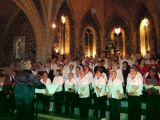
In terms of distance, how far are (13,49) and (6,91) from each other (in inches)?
447

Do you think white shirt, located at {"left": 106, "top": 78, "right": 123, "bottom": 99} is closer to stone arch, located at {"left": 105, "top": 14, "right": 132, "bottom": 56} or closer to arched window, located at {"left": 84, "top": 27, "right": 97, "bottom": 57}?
arched window, located at {"left": 84, "top": 27, "right": 97, "bottom": 57}

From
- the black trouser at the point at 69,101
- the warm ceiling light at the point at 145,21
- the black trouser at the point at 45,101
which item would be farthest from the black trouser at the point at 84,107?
the warm ceiling light at the point at 145,21

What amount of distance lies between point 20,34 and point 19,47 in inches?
37.7

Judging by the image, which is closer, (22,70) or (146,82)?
(22,70)

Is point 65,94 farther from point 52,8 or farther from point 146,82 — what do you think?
point 52,8

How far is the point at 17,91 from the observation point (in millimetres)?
7195

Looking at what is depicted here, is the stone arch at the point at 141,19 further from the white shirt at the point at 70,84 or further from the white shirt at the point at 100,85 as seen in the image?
the white shirt at the point at 100,85

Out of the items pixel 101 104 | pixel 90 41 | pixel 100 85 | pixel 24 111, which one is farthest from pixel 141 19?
pixel 24 111

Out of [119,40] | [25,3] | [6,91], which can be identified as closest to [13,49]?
[25,3]

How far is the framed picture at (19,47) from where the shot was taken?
72.0 ft

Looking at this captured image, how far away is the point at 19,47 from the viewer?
72.7 ft

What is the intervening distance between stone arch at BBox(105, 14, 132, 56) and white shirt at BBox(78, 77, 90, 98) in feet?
41.3

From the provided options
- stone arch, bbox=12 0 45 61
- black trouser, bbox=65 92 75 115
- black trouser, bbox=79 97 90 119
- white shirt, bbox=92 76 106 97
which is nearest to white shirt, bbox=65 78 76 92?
black trouser, bbox=65 92 75 115

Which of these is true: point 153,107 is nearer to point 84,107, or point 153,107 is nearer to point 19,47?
point 84,107
